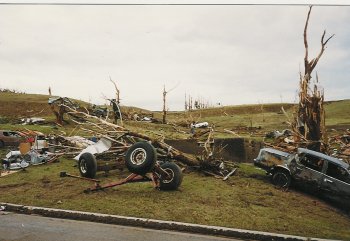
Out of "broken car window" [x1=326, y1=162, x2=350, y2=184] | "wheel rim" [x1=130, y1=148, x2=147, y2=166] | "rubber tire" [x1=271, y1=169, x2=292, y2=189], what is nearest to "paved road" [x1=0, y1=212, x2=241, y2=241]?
"wheel rim" [x1=130, y1=148, x2=147, y2=166]

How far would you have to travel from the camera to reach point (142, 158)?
36.8ft

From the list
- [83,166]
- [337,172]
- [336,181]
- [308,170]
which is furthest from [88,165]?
[337,172]

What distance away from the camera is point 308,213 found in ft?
34.9

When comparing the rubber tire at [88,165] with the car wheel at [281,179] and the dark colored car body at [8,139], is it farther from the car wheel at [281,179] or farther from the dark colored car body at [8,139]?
the dark colored car body at [8,139]

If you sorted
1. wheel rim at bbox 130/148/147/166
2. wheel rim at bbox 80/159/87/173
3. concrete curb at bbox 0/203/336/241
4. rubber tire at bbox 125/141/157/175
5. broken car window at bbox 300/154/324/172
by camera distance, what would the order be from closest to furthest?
concrete curb at bbox 0/203/336/241
rubber tire at bbox 125/141/157/175
wheel rim at bbox 130/148/147/166
broken car window at bbox 300/154/324/172
wheel rim at bbox 80/159/87/173

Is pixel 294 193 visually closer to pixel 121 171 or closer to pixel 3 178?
pixel 121 171

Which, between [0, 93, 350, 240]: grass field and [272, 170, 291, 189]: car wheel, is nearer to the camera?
[0, 93, 350, 240]: grass field

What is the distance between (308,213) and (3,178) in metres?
11.3

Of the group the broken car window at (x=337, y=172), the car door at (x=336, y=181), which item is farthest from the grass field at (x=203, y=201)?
the broken car window at (x=337, y=172)

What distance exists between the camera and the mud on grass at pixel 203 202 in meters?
9.16

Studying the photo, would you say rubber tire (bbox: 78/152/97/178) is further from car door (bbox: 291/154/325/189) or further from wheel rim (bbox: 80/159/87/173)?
car door (bbox: 291/154/325/189)

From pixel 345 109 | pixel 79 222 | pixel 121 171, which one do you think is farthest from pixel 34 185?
pixel 345 109

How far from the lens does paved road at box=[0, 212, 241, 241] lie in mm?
7422

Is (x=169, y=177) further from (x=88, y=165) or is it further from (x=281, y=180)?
(x=281, y=180)
